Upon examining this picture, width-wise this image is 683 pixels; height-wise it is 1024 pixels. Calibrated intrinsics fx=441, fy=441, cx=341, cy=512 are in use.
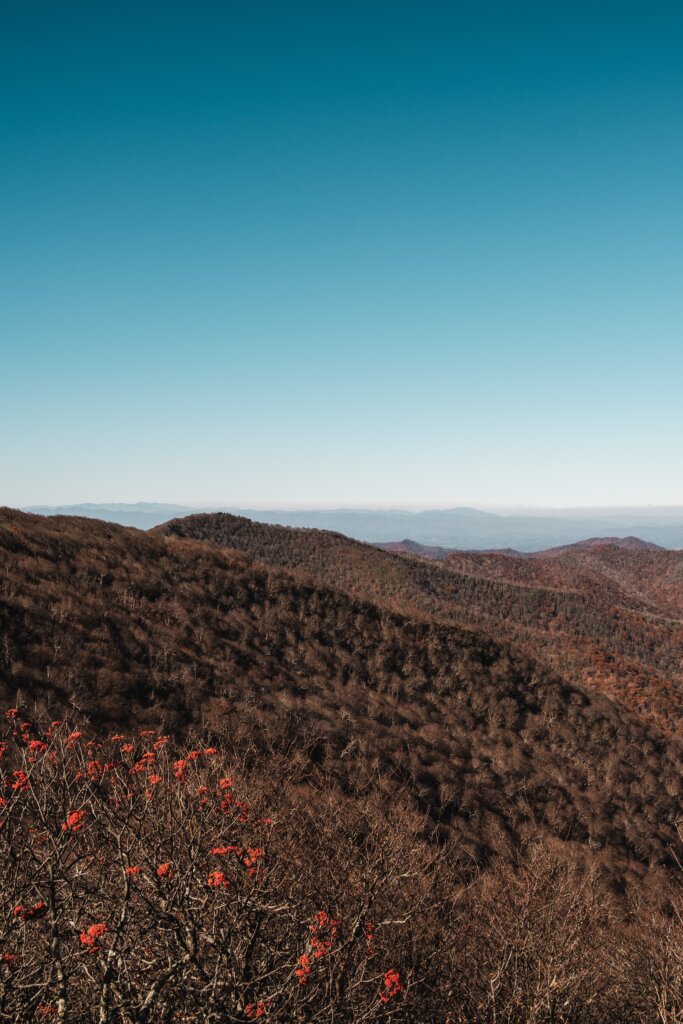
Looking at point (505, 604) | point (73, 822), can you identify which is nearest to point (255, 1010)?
point (73, 822)

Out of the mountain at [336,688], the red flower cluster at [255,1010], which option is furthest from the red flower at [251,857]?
the mountain at [336,688]

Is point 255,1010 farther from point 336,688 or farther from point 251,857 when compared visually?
point 336,688

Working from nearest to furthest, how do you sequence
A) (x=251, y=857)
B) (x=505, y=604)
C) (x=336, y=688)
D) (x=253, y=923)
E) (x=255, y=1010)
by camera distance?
(x=255, y=1010)
(x=253, y=923)
(x=251, y=857)
(x=336, y=688)
(x=505, y=604)

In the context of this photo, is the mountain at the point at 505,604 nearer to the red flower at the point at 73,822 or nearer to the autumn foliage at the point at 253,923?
the autumn foliage at the point at 253,923

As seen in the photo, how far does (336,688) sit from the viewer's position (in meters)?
19.6

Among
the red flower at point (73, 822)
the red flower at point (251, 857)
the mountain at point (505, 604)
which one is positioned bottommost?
the mountain at point (505, 604)

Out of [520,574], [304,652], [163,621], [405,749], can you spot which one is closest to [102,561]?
[163,621]

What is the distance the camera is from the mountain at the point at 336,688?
14359 millimetres

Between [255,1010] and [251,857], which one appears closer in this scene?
[255,1010]

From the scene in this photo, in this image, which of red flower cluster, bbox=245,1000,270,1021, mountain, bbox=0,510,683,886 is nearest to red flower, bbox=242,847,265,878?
red flower cluster, bbox=245,1000,270,1021

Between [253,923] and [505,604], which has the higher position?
[253,923]

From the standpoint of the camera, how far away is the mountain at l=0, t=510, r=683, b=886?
14359 millimetres

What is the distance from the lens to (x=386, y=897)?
8109 mm

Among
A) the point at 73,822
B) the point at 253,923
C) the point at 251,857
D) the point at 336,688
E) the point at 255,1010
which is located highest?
the point at 73,822
